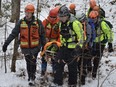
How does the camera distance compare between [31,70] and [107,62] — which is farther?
[107,62]

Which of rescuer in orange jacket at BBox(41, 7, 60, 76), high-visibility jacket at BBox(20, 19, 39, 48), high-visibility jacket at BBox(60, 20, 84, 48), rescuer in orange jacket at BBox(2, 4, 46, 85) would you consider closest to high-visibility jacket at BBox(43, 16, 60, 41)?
rescuer in orange jacket at BBox(41, 7, 60, 76)

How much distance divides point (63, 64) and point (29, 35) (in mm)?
1032

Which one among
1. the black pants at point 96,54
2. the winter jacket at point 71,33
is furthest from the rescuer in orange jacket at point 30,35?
the black pants at point 96,54

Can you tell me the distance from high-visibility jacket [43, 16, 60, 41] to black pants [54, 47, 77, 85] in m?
0.71

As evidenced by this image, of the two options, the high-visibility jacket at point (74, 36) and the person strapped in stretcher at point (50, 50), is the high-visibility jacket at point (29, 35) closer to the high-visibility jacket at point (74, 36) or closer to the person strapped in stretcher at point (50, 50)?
the person strapped in stretcher at point (50, 50)

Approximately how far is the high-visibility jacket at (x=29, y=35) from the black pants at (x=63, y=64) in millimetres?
634

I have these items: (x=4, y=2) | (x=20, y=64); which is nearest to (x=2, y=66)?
(x=20, y=64)

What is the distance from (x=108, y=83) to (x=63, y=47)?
1.80 m

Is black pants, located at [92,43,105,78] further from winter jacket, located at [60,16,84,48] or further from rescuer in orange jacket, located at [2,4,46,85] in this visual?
rescuer in orange jacket, located at [2,4,46,85]

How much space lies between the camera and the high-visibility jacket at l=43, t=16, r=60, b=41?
310 inches

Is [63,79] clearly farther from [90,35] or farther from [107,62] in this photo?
[107,62]

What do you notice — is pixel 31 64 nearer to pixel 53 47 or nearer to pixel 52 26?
pixel 53 47

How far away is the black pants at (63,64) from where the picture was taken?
287 inches

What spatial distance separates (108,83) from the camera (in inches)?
Result: 326
